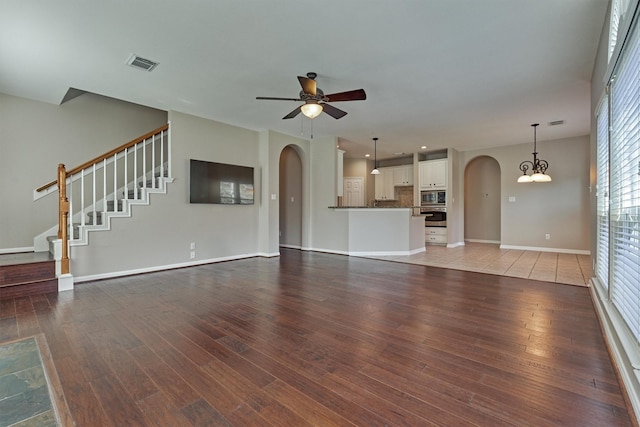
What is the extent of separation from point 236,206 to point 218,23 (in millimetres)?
3709

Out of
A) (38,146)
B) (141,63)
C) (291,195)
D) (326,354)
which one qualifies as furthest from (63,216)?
(291,195)

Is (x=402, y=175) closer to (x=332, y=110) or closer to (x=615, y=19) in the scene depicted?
(x=332, y=110)

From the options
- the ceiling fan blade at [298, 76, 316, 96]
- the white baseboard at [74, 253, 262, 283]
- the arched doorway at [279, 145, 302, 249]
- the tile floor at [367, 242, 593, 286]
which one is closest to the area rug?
the white baseboard at [74, 253, 262, 283]

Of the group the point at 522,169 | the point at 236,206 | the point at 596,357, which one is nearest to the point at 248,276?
the point at 236,206

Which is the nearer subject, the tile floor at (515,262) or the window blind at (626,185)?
the window blind at (626,185)

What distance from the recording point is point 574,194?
6.78 metres

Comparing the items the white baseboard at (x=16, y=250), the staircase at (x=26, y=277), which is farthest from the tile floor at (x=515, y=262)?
the white baseboard at (x=16, y=250)

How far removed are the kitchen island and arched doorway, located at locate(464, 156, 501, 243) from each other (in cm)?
350

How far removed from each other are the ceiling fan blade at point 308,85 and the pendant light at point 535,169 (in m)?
4.92

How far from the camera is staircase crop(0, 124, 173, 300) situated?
345 cm

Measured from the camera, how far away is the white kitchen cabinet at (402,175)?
9.02m

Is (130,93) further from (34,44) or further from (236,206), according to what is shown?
(236,206)

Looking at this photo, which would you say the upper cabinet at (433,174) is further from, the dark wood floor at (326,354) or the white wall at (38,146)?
the white wall at (38,146)

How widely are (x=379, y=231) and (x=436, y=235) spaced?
2.64 metres
